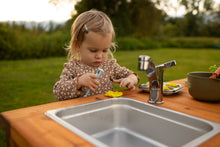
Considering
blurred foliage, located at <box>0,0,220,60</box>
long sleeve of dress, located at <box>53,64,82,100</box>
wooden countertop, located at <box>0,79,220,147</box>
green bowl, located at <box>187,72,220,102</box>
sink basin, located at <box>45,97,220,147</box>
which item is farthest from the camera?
blurred foliage, located at <box>0,0,220,60</box>

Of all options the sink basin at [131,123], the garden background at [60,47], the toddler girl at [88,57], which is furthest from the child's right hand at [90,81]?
the garden background at [60,47]

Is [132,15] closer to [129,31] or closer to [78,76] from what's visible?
[129,31]

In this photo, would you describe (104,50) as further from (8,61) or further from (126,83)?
(8,61)

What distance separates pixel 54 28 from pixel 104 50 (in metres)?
6.23

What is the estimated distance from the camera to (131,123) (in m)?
0.81

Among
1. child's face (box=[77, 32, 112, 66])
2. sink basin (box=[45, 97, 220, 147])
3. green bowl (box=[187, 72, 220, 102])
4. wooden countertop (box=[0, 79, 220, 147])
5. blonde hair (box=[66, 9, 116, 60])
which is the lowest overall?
sink basin (box=[45, 97, 220, 147])

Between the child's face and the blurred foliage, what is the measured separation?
2.41ft

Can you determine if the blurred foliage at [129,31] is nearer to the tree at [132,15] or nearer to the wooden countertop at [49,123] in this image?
the tree at [132,15]

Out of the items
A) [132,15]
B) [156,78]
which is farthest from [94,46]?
[132,15]

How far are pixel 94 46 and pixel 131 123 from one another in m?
0.44

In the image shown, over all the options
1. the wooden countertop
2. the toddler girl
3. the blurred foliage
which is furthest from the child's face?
the blurred foliage

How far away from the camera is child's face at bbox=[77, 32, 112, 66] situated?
101 centimetres

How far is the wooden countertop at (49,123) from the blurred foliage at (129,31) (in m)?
1.18

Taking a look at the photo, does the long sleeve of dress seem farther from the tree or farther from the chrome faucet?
the tree
